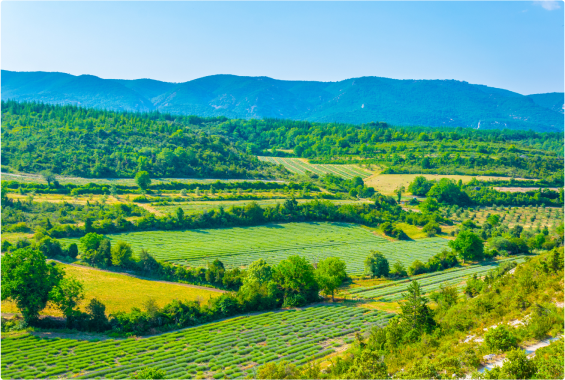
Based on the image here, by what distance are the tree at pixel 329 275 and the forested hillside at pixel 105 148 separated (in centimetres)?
8063

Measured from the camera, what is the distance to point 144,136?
140 m

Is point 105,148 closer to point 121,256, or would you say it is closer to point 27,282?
point 121,256

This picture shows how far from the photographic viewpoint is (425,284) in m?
48.3

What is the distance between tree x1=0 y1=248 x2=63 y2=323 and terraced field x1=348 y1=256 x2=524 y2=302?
107 feet

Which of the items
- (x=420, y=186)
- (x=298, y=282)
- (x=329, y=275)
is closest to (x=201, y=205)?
(x=298, y=282)

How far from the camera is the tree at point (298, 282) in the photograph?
41938 millimetres

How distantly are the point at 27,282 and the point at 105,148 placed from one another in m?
97.7

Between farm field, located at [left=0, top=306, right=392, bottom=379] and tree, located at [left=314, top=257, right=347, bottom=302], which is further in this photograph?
tree, located at [left=314, top=257, right=347, bottom=302]

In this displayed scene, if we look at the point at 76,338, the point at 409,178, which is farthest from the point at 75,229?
the point at 409,178

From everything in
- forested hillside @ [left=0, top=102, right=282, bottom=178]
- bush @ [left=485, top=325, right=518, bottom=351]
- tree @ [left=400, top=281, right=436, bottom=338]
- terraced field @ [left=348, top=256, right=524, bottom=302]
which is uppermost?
forested hillside @ [left=0, top=102, right=282, bottom=178]

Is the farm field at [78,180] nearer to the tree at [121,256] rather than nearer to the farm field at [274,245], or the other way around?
the farm field at [274,245]

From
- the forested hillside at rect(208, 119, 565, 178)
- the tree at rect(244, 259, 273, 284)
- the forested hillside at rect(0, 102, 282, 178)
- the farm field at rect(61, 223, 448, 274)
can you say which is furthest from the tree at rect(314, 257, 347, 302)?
the forested hillside at rect(208, 119, 565, 178)

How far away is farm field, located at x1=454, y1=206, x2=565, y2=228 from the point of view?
281 ft

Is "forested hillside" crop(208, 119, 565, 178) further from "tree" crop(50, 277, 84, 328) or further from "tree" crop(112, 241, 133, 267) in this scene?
"tree" crop(50, 277, 84, 328)
